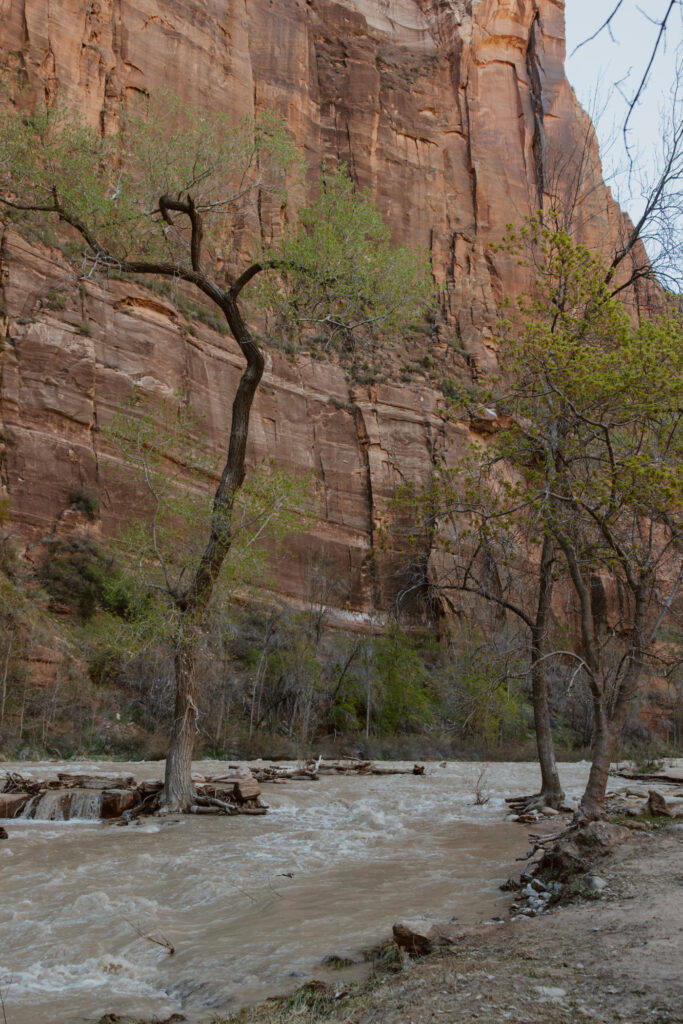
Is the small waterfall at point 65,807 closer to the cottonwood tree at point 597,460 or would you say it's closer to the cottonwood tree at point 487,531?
the cottonwood tree at point 487,531

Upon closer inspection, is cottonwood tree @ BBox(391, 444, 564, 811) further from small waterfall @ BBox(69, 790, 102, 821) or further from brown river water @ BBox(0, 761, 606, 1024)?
small waterfall @ BBox(69, 790, 102, 821)

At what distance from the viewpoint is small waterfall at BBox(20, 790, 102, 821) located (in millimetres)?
10672

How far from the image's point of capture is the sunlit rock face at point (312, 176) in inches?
1167

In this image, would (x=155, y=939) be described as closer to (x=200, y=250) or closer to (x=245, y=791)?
(x=245, y=791)

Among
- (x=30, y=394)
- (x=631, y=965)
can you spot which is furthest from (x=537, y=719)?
(x=30, y=394)

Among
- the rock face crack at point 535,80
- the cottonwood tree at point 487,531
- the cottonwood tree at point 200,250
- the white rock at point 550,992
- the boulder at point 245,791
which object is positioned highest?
the rock face crack at point 535,80

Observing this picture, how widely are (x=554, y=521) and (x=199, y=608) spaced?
16.7ft

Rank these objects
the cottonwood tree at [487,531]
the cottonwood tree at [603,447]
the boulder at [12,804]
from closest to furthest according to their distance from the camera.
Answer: the cottonwood tree at [603,447], the cottonwood tree at [487,531], the boulder at [12,804]

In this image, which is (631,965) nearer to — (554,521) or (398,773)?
(554,521)

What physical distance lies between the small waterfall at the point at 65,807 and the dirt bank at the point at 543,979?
755 centimetres

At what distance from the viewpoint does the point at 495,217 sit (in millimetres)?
55750

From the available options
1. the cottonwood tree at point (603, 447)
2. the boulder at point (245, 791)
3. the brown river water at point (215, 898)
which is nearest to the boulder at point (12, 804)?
the brown river water at point (215, 898)

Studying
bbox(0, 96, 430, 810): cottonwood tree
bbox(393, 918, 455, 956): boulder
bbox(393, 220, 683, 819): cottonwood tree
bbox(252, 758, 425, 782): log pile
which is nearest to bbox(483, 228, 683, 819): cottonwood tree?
bbox(393, 220, 683, 819): cottonwood tree

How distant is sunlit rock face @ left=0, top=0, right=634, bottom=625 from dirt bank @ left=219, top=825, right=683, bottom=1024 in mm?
8642
